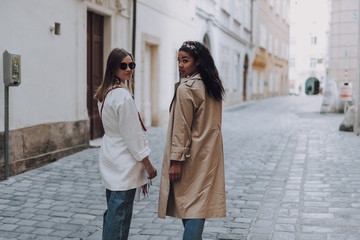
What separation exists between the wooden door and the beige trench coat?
6901mm

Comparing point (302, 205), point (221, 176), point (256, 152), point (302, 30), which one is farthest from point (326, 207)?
point (302, 30)

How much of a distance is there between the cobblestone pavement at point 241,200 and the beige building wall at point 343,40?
29.6ft

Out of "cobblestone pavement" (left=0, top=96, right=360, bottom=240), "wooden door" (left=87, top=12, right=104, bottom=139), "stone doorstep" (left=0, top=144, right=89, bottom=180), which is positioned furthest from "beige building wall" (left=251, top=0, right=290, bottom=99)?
"stone doorstep" (left=0, top=144, right=89, bottom=180)

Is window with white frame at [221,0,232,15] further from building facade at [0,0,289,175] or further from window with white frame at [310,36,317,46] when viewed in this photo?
window with white frame at [310,36,317,46]

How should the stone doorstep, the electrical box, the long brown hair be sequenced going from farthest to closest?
the stone doorstep, the electrical box, the long brown hair

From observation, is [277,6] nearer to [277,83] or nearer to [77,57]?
[277,83]

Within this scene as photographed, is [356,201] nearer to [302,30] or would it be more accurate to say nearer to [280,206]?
[280,206]

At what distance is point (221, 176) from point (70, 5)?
20.4 feet

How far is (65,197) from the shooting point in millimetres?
5648

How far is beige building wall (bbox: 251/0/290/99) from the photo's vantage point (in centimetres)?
3142

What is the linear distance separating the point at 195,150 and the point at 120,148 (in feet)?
1.63

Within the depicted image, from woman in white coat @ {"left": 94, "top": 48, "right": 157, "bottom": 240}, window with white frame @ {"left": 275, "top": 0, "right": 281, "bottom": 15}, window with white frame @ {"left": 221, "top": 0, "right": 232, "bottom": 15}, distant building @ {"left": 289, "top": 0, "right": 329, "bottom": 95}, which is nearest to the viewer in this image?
woman in white coat @ {"left": 94, "top": 48, "right": 157, "bottom": 240}

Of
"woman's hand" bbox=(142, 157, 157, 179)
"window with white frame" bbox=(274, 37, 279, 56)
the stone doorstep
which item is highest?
"window with white frame" bbox=(274, 37, 279, 56)

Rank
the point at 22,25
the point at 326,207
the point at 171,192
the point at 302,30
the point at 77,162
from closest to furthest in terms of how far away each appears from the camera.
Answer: the point at 171,192 → the point at 326,207 → the point at 22,25 → the point at 77,162 → the point at 302,30
